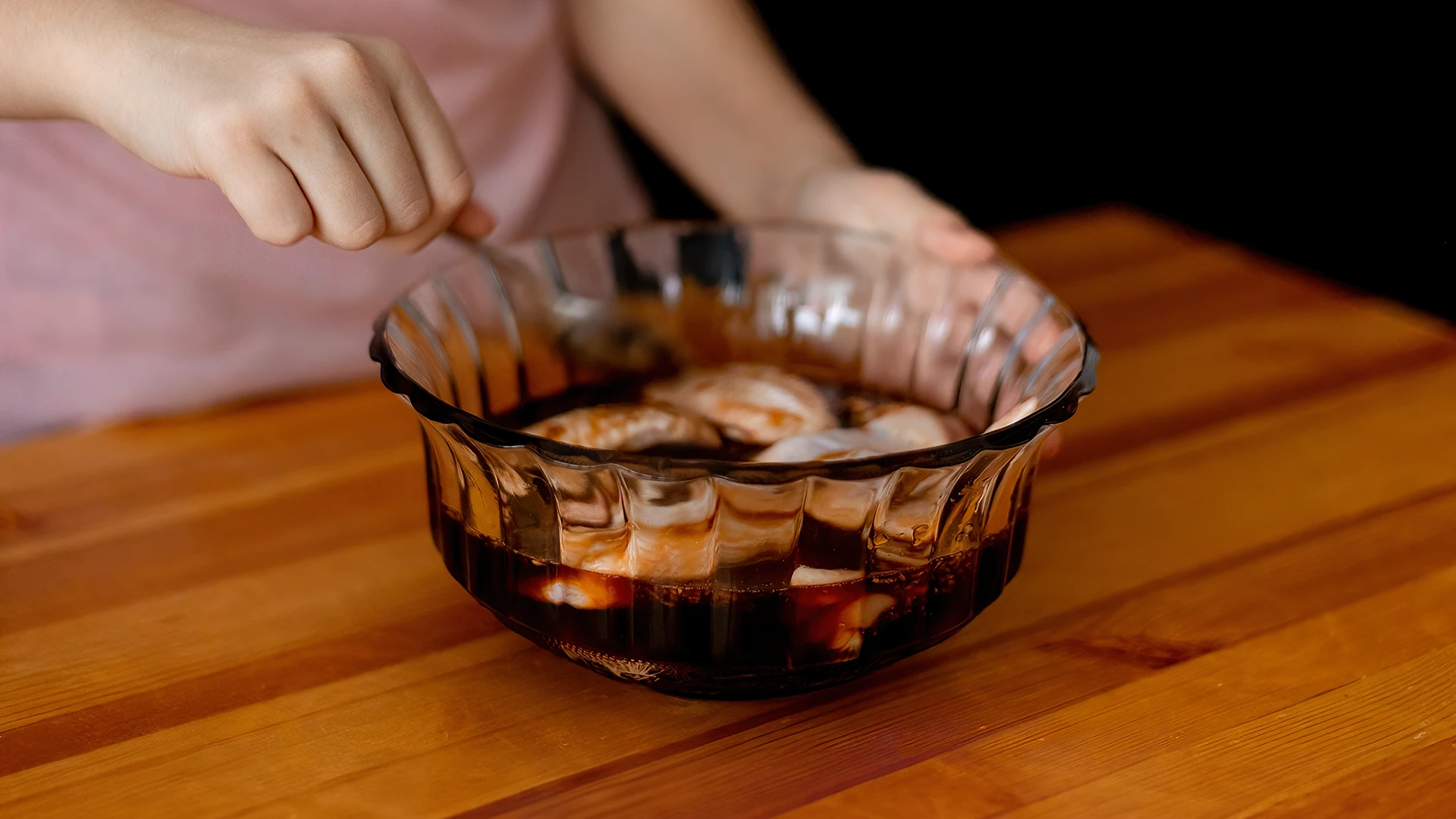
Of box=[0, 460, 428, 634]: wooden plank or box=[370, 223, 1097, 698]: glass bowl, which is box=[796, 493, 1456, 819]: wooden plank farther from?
box=[0, 460, 428, 634]: wooden plank

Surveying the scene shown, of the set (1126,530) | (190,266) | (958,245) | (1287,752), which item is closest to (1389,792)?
(1287,752)

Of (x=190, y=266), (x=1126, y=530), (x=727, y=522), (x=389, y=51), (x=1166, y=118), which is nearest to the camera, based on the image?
(x=727, y=522)

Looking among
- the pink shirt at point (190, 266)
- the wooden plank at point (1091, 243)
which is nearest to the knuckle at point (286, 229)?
the pink shirt at point (190, 266)

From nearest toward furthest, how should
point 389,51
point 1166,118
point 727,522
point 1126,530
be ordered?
Result: point 727,522 < point 389,51 < point 1126,530 < point 1166,118

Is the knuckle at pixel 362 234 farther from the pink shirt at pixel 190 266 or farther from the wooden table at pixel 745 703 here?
the pink shirt at pixel 190 266

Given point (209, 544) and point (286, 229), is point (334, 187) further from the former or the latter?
point (209, 544)

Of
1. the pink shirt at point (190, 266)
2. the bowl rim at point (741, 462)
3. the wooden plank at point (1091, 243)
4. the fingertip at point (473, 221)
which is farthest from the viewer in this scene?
the wooden plank at point (1091, 243)

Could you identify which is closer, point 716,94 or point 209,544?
point 209,544

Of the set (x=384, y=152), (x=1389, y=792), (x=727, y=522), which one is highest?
(x=384, y=152)

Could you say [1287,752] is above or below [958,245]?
below
